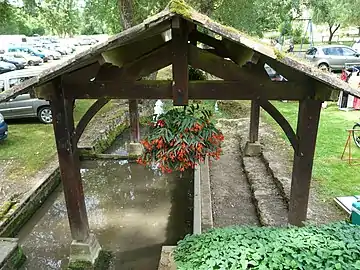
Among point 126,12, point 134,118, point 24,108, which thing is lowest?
point 24,108

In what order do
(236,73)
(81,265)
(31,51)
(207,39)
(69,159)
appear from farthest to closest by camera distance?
(31,51) < (81,265) < (207,39) < (69,159) < (236,73)

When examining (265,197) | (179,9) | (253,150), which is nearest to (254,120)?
(253,150)

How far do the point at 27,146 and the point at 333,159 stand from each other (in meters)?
9.30

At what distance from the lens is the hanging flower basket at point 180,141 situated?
3979mm

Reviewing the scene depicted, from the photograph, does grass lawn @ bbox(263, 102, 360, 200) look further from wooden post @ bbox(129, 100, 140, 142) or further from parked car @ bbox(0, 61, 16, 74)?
parked car @ bbox(0, 61, 16, 74)

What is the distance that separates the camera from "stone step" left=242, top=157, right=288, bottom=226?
6105 mm

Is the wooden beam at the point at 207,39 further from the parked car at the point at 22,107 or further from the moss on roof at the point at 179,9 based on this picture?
the parked car at the point at 22,107

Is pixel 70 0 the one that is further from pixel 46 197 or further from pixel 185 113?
pixel 185 113

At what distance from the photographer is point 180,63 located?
3727mm

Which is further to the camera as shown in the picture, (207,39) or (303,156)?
(207,39)

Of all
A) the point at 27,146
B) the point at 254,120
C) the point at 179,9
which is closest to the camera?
the point at 179,9

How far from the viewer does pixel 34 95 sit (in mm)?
Result: 4238

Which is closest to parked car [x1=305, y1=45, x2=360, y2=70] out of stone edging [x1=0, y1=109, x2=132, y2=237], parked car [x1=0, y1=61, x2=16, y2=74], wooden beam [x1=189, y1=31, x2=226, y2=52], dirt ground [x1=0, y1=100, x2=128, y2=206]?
dirt ground [x1=0, y1=100, x2=128, y2=206]

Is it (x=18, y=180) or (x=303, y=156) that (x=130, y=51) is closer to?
(x=303, y=156)
